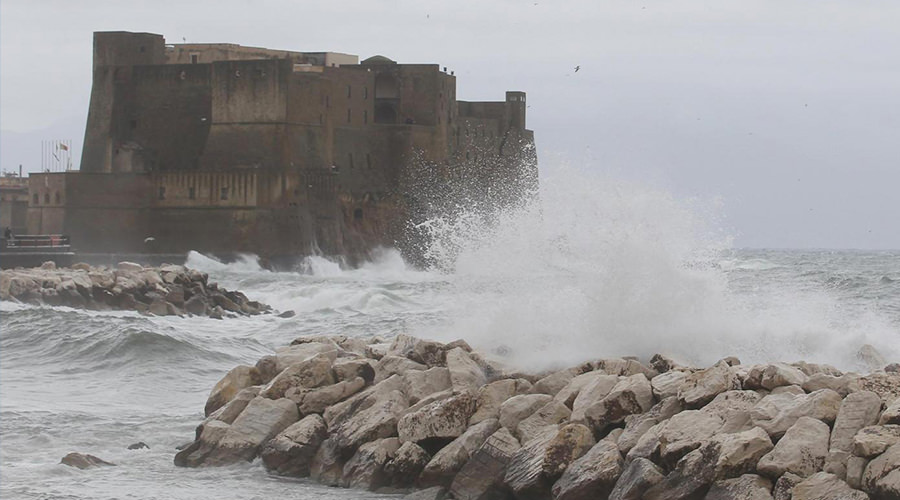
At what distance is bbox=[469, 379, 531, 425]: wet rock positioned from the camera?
9930 mm

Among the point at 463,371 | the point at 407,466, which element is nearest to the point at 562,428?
the point at 407,466

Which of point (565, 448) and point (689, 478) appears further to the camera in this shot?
point (565, 448)

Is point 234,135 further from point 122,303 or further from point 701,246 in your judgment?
point 701,246

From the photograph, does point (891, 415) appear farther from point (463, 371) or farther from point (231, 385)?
point (231, 385)

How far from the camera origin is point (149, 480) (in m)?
10.2

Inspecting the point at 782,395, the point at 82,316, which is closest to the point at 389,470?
the point at 782,395

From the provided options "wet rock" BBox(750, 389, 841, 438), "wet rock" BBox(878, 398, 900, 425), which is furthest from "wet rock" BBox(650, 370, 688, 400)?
"wet rock" BBox(878, 398, 900, 425)

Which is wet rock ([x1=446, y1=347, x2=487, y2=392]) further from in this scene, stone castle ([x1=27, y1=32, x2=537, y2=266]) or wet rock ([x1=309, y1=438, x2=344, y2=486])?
stone castle ([x1=27, y1=32, x2=537, y2=266])

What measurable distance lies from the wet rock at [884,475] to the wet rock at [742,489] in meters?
0.52

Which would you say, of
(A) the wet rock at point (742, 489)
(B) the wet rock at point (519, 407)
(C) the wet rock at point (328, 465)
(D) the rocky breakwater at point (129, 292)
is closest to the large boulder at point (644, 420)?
(B) the wet rock at point (519, 407)

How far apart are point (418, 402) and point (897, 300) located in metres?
17.6

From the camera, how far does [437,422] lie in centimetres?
980

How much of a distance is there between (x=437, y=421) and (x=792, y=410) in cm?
232

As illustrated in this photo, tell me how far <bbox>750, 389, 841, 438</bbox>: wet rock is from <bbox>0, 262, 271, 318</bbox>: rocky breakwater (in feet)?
54.9
